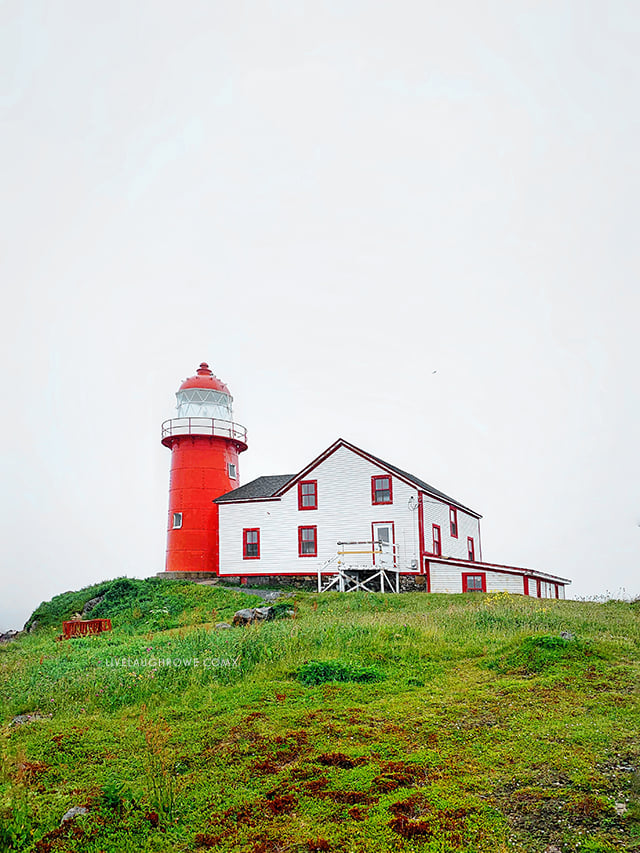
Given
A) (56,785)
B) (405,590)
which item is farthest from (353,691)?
(405,590)

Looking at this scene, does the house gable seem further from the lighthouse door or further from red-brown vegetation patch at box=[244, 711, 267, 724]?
red-brown vegetation patch at box=[244, 711, 267, 724]

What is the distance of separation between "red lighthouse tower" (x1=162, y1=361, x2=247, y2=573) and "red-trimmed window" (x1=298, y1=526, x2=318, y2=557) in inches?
218

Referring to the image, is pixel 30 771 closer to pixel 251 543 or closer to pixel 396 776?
pixel 396 776

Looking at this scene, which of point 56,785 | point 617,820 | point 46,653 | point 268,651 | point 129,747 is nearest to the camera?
point 617,820

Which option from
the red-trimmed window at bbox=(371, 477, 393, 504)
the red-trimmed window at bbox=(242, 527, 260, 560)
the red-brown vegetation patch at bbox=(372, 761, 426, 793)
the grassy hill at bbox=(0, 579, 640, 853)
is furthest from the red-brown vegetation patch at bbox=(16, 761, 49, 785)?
the red-trimmed window at bbox=(242, 527, 260, 560)

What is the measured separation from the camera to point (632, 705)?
33.6 feet

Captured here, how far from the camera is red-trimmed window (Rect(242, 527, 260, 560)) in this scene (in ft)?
124

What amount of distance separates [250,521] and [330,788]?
99.4 feet

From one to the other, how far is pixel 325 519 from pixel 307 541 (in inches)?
57.5

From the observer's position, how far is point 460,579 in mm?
33656

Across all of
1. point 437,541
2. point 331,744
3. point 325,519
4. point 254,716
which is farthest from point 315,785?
point 437,541

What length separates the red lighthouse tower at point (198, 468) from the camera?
39656mm

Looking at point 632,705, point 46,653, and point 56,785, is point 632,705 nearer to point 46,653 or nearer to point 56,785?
point 56,785

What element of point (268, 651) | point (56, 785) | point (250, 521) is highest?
point (250, 521)
